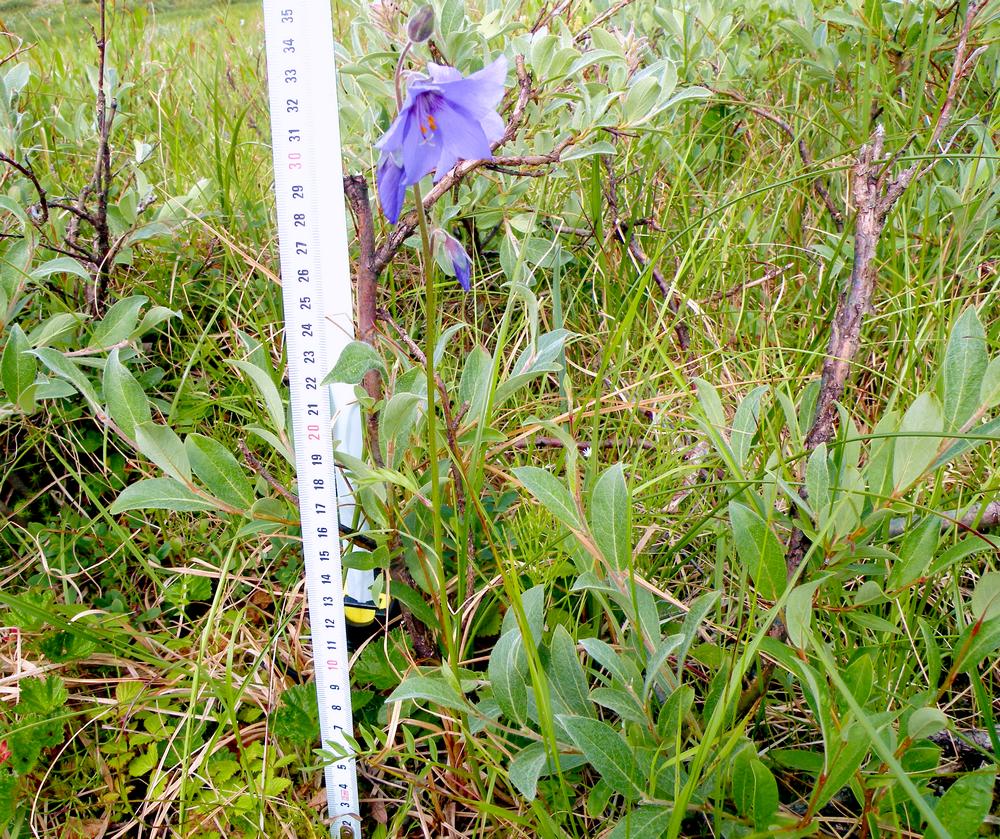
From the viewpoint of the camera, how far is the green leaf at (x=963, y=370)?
42.5 inches

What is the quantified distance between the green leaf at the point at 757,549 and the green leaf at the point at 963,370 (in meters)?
0.28

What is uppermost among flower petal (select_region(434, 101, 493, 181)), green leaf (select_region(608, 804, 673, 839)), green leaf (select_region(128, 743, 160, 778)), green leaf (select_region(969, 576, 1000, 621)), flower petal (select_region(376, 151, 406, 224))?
flower petal (select_region(434, 101, 493, 181))

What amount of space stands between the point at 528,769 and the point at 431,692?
0.16 meters

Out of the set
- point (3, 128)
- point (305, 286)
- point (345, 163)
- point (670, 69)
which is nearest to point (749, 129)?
point (670, 69)

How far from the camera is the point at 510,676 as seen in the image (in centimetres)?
109

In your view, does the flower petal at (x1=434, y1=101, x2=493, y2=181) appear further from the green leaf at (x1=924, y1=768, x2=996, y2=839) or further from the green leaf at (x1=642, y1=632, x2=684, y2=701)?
the green leaf at (x1=924, y1=768, x2=996, y2=839)

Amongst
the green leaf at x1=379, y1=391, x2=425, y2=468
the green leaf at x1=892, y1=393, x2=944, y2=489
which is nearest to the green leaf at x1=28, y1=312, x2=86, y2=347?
the green leaf at x1=379, y1=391, x2=425, y2=468

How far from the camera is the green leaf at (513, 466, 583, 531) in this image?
3.77ft

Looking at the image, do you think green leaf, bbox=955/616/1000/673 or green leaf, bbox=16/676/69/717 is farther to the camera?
green leaf, bbox=16/676/69/717

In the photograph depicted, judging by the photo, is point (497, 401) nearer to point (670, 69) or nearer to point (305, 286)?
point (305, 286)

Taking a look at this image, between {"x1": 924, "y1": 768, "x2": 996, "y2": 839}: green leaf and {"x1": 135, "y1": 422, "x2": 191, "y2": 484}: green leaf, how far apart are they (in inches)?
43.3

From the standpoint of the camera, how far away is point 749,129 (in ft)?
8.07

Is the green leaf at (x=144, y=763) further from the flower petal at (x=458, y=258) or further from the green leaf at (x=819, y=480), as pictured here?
the green leaf at (x=819, y=480)

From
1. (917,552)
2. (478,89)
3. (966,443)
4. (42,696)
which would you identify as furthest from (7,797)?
(966,443)
